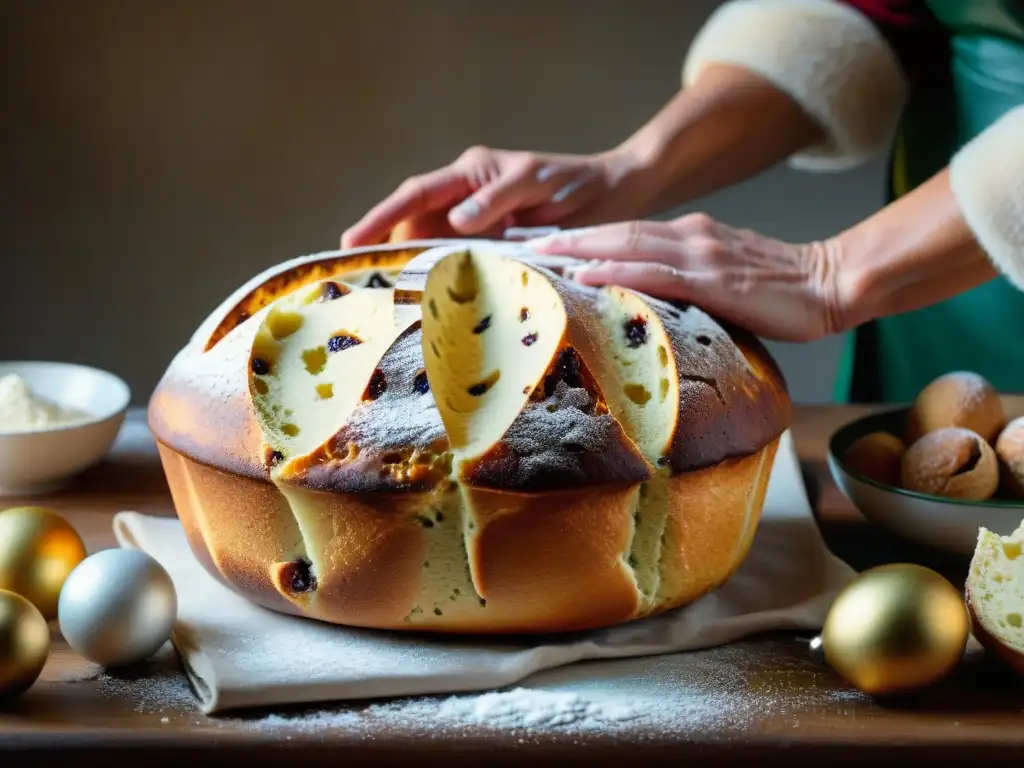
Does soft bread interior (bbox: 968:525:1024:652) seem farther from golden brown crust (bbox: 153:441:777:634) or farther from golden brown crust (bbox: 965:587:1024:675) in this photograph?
golden brown crust (bbox: 153:441:777:634)

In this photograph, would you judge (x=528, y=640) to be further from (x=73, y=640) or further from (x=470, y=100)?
(x=470, y=100)

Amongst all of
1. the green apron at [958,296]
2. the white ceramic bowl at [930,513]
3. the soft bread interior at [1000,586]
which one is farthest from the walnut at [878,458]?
the green apron at [958,296]

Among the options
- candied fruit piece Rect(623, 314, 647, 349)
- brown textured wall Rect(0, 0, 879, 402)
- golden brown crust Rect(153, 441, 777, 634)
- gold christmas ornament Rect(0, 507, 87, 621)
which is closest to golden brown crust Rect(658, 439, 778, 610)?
golden brown crust Rect(153, 441, 777, 634)

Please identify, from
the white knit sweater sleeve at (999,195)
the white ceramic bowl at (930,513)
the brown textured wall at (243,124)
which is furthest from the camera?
the brown textured wall at (243,124)

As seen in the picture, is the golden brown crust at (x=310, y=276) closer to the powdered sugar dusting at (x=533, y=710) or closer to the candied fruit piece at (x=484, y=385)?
the candied fruit piece at (x=484, y=385)

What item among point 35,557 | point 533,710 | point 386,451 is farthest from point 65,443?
point 533,710
